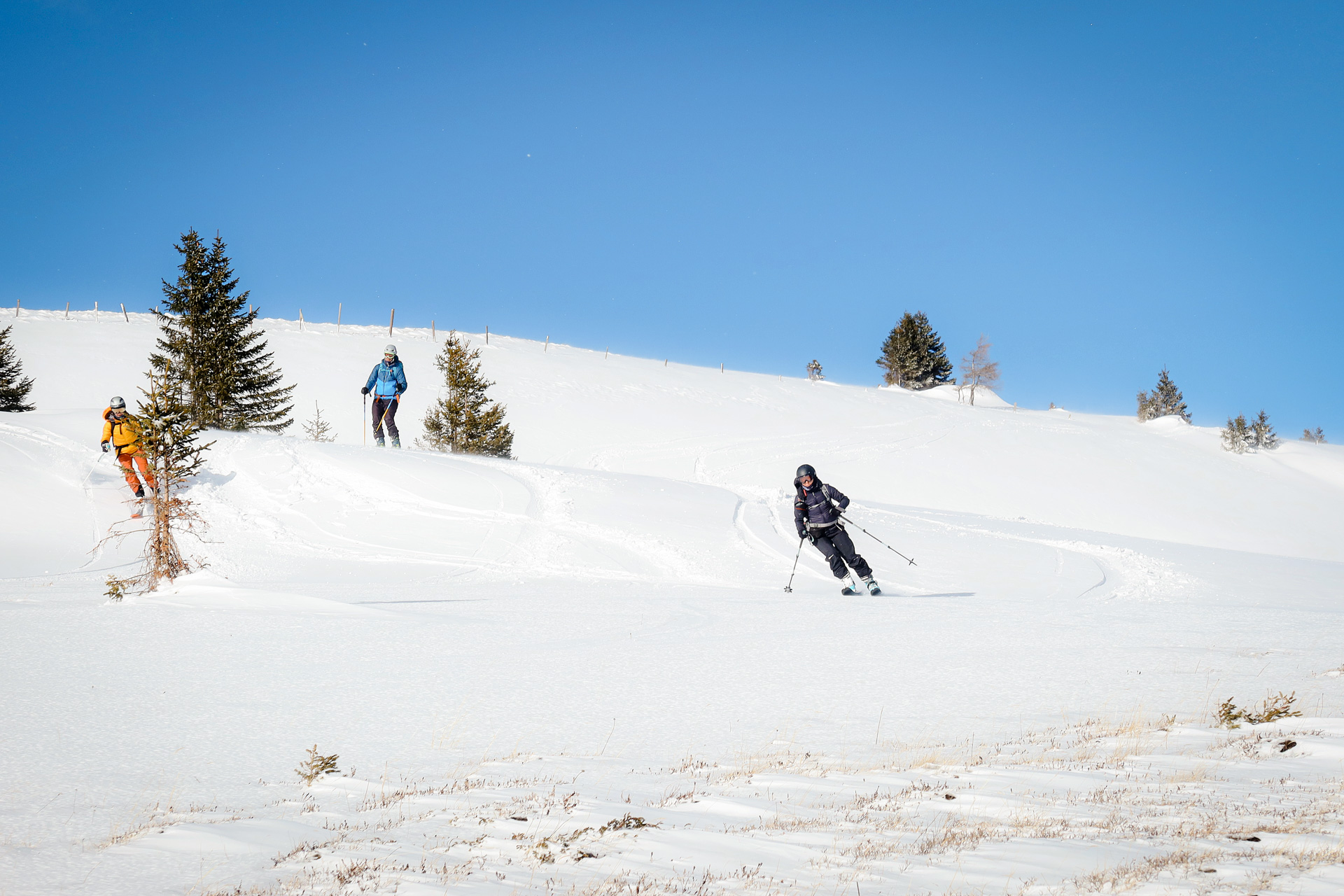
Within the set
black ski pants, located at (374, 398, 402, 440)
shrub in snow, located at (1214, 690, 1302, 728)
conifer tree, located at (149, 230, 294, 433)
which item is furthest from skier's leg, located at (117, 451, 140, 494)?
shrub in snow, located at (1214, 690, 1302, 728)

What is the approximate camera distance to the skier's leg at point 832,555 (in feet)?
37.2

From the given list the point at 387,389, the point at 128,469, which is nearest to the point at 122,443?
the point at 128,469

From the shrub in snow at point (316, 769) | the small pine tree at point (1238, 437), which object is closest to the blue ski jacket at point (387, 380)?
the shrub in snow at point (316, 769)

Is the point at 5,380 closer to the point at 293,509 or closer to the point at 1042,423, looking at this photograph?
the point at 293,509

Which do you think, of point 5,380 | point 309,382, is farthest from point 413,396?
point 5,380

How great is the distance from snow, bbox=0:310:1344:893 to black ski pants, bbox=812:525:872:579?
22.9 inches

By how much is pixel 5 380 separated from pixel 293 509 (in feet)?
83.3

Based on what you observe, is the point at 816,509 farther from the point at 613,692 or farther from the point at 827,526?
the point at 613,692

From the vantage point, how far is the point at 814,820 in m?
3.59

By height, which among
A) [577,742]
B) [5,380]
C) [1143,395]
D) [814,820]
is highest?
[1143,395]

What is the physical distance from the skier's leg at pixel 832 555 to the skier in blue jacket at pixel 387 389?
11526 mm

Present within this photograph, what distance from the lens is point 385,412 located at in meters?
19.2

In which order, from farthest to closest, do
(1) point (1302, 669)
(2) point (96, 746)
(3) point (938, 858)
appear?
(1) point (1302, 669), (2) point (96, 746), (3) point (938, 858)

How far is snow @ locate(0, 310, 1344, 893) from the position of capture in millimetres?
3123
